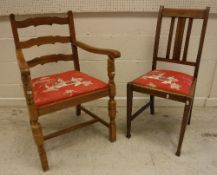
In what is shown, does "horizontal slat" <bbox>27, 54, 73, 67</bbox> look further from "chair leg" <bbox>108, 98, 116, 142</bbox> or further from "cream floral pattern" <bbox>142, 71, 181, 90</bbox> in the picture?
"cream floral pattern" <bbox>142, 71, 181, 90</bbox>

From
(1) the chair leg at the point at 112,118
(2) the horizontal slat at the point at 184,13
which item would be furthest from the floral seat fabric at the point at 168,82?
(2) the horizontal slat at the point at 184,13

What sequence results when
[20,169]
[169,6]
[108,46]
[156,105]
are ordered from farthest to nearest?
[156,105] < [108,46] < [169,6] < [20,169]

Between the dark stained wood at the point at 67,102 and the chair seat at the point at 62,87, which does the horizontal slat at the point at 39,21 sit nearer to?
the chair seat at the point at 62,87

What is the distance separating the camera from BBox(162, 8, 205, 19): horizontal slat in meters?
1.64

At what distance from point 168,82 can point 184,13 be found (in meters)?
0.50

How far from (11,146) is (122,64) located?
1120mm

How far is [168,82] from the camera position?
1.65 meters

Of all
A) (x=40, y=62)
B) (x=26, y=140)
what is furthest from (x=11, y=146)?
(x=40, y=62)

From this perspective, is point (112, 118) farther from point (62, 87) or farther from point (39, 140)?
point (39, 140)

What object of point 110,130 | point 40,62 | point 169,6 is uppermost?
point 169,6

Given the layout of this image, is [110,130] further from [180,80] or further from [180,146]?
Answer: [180,80]

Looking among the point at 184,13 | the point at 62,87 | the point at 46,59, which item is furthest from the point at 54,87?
the point at 184,13

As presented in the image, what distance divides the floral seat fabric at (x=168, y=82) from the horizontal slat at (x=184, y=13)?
0.42 metres

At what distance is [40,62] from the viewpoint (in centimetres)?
171
